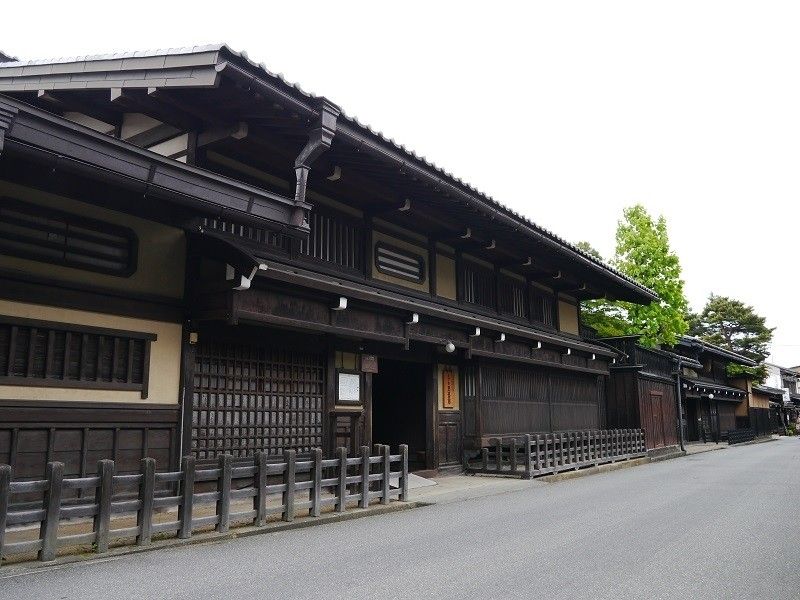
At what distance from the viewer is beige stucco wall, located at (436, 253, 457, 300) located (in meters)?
16.0

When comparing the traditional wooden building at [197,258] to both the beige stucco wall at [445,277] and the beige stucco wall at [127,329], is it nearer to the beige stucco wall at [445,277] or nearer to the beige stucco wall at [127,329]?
the beige stucco wall at [127,329]

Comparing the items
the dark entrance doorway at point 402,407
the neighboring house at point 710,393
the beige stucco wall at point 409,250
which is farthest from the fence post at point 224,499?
the neighboring house at point 710,393

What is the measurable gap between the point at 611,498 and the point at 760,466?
1203cm

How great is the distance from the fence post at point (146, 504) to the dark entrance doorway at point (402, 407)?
8.96 meters

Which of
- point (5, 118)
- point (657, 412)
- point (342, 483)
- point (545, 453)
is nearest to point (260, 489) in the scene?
point (342, 483)

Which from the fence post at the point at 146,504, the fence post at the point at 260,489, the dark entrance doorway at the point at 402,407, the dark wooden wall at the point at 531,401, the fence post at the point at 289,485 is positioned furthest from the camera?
the dark wooden wall at the point at 531,401

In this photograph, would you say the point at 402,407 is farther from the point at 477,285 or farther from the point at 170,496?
the point at 170,496

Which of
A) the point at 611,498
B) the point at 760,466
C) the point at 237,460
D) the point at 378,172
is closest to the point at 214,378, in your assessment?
the point at 237,460

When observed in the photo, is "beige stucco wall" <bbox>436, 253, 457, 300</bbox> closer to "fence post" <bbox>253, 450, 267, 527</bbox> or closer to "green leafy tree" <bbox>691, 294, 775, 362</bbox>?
"fence post" <bbox>253, 450, 267, 527</bbox>

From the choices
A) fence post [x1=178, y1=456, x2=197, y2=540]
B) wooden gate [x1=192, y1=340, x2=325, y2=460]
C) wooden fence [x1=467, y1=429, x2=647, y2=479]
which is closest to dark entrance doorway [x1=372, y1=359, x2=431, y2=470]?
wooden fence [x1=467, y1=429, x2=647, y2=479]

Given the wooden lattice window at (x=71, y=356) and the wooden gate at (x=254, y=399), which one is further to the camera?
the wooden gate at (x=254, y=399)

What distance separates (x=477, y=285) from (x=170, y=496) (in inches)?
425

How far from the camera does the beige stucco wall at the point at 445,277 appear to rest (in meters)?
16.0

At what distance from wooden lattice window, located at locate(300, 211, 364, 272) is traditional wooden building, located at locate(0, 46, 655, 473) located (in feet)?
0.12
